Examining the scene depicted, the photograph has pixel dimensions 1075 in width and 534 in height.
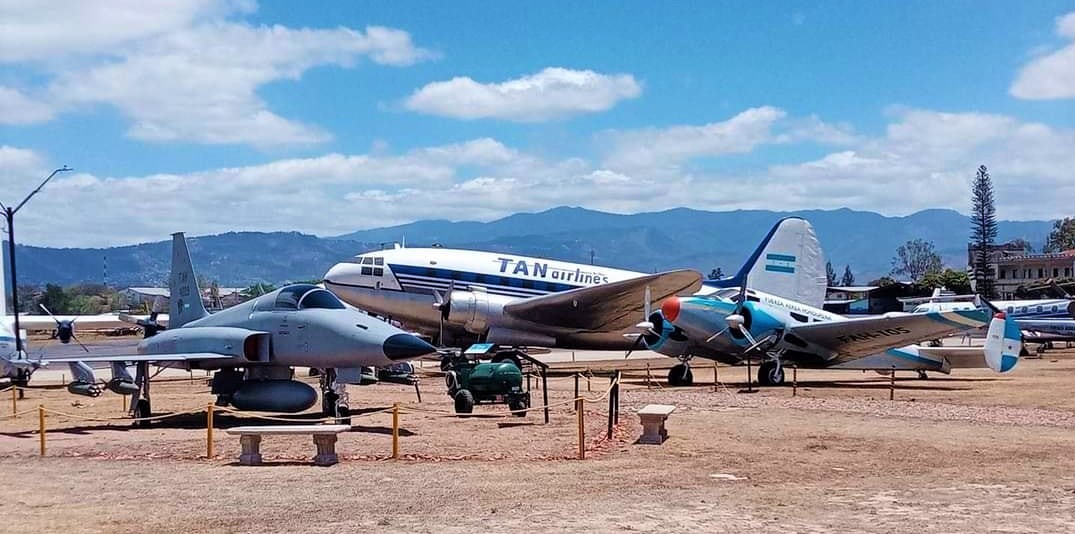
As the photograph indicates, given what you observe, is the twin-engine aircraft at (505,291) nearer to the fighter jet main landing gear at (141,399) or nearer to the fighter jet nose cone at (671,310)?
the fighter jet nose cone at (671,310)

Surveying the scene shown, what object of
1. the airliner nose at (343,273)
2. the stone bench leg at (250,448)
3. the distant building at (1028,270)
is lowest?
the stone bench leg at (250,448)

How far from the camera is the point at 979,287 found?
107125 mm

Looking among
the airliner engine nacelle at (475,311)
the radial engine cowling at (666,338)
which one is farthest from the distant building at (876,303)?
the radial engine cowling at (666,338)

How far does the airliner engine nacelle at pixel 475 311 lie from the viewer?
1252 inches

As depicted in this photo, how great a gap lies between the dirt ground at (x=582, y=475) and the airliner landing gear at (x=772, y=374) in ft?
21.9

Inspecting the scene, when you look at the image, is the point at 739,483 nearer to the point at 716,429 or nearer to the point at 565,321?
the point at 716,429

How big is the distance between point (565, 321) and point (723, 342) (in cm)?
653

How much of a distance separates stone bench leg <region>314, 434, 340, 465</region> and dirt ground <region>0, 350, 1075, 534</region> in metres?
0.19

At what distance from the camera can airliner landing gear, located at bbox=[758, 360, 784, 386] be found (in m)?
27.8

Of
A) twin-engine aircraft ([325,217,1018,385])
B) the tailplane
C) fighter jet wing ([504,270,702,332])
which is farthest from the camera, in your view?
the tailplane

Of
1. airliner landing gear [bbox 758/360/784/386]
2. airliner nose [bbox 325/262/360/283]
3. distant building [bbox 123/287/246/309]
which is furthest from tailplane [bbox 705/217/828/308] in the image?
distant building [bbox 123/287/246/309]

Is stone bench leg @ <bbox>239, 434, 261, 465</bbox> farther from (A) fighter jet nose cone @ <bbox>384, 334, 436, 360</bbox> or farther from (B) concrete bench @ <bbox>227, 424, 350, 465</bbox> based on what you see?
(A) fighter jet nose cone @ <bbox>384, 334, 436, 360</bbox>

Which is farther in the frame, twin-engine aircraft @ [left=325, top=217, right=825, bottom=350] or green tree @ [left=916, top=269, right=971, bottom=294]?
green tree @ [left=916, top=269, right=971, bottom=294]

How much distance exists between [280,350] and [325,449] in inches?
226
